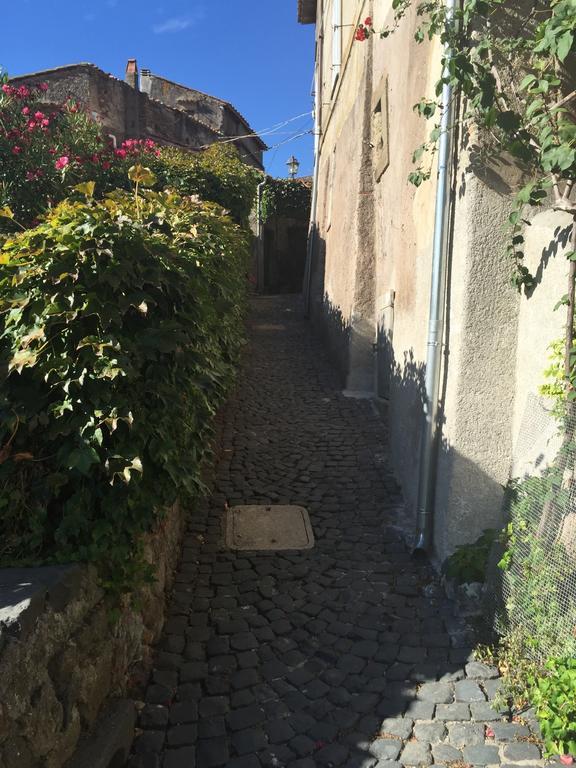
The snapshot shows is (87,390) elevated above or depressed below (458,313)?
below

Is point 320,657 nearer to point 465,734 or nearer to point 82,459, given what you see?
point 465,734

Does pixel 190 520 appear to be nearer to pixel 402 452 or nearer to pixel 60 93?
pixel 402 452

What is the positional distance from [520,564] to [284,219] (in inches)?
695

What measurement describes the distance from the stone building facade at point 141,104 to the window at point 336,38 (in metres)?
7.57

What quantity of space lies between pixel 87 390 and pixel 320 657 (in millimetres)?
1792

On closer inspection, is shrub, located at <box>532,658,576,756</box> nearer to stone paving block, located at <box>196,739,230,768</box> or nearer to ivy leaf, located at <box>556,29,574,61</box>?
stone paving block, located at <box>196,739,230,768</box>

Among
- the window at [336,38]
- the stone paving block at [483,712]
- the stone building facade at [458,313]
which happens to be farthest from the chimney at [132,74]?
the stone paving block at [483,712]

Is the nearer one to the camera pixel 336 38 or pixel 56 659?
pixel 56 659

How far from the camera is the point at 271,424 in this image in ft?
22.0

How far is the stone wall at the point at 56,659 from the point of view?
1751 mm

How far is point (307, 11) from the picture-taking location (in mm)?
16750

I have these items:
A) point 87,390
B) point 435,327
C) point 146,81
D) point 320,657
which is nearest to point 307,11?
point 146,81

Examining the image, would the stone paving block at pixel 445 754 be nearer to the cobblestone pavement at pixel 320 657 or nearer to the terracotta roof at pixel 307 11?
the cobblestone pavement at pixel 320 657

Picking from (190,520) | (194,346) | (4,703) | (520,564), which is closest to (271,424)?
(190,520)
